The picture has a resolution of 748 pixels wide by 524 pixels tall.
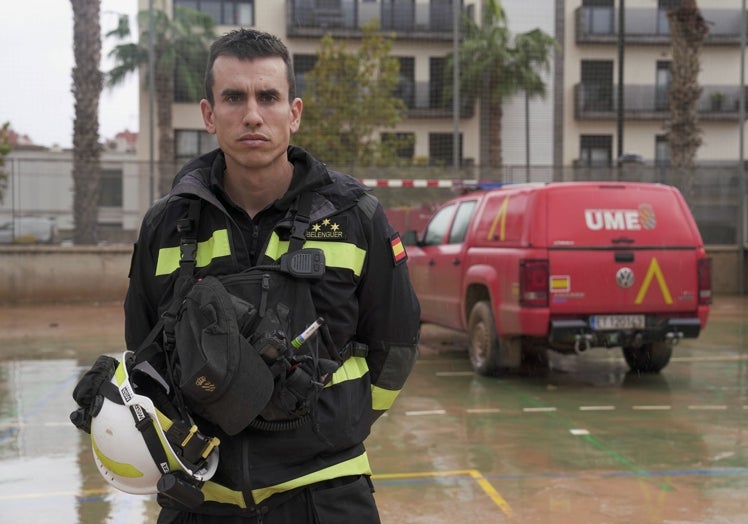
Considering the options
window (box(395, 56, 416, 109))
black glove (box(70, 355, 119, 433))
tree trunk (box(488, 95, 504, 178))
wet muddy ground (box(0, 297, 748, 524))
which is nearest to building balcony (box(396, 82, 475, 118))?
window (box(395, 56, 416, 109))

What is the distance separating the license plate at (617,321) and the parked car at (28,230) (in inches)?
460

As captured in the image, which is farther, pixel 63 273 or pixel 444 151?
pixel 444 151

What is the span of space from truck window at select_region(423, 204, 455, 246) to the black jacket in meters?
7.77

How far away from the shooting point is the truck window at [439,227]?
10359 millimetres

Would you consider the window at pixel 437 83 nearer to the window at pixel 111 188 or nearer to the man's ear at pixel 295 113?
the window at pixel 111 188

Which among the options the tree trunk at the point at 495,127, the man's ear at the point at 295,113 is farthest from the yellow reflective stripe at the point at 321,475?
the tree trunk at the point at 495,127

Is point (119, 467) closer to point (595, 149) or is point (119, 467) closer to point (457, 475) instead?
point (457, 475)

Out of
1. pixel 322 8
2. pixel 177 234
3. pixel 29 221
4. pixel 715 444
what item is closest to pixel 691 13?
pixel 322 8

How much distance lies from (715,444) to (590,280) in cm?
214

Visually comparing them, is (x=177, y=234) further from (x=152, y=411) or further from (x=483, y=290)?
(x=483, y=290)

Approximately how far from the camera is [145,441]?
2148mm

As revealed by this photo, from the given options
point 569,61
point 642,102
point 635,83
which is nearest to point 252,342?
point 569,61

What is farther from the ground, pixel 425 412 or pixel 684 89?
pixel 684 89

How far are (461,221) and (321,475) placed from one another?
7.84 m
